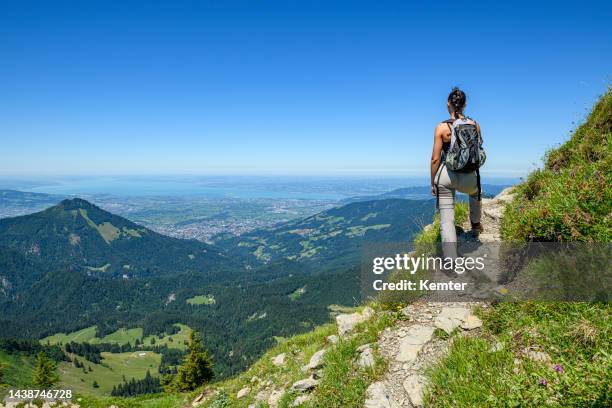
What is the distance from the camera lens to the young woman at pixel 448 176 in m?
7.44

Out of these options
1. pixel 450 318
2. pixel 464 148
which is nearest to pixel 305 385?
pixel 450 318

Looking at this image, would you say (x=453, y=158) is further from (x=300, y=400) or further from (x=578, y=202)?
(x=300, y=400)

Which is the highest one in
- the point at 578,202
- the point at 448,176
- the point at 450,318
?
the point at 448,176

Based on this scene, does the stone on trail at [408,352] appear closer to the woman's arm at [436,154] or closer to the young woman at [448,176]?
the young woman at [448,176]

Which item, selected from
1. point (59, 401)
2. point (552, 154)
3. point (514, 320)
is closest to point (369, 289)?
point (514, 320)

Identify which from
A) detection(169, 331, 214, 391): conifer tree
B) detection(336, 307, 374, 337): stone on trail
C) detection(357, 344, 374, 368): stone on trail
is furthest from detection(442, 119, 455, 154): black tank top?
detection(169, 331, 214, 391): conifer tree

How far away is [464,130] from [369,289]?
173 inches

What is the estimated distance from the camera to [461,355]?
4.82 metres

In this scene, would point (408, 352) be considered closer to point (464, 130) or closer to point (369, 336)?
point (369, 336)

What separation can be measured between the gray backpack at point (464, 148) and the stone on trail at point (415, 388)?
13.8 ft

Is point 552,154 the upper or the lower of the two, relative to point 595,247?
upper

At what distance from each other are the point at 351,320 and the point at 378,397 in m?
2.78

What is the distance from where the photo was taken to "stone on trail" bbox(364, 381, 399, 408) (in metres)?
4.99

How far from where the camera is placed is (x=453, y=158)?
716 cm
